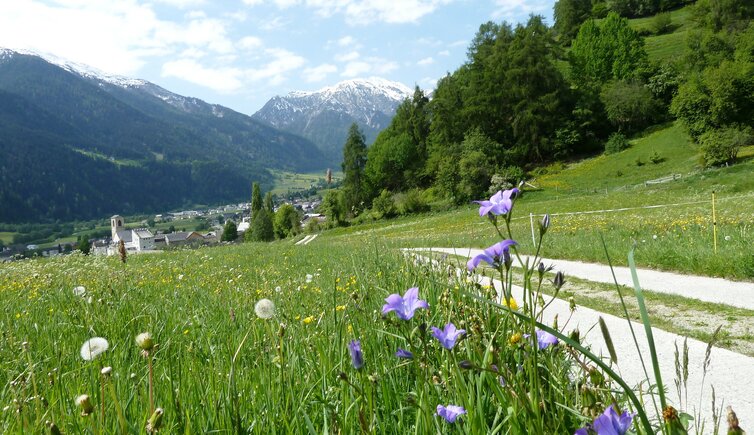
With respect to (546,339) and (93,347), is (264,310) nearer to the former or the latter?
(93,347)

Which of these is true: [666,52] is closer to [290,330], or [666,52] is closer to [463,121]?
[463,121]

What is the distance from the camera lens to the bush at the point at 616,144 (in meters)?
47.5

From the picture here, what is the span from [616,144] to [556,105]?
9.01 meters

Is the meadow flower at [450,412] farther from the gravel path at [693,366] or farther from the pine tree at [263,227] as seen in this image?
the pine tree at [263,227]

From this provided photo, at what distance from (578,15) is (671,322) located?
326 ft

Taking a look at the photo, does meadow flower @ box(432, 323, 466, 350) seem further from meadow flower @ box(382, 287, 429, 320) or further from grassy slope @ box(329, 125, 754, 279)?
grassy slope @ box(329, 125, 754, 279)

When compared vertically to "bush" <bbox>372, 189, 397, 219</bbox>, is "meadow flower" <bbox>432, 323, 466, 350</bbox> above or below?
above

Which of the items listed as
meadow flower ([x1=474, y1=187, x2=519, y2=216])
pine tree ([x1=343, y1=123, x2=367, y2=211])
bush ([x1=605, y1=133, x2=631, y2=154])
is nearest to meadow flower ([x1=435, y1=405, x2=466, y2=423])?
meadow flower ([x1=474, y1=187, x2=519, y2=216])

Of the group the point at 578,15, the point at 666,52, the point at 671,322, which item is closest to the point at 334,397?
the point at 671,322

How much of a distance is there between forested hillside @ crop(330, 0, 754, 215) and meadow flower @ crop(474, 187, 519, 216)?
1444 inches

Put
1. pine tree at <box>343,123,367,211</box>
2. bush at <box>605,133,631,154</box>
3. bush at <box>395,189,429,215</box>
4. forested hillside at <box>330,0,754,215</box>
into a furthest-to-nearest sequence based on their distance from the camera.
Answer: pine tree at <box>343,123,367,211</box> < bush at <box>395,189,429,215</box> < bush at <box>605,133,631,154</box> < forested hillside at <box>330,0,754,215</box>

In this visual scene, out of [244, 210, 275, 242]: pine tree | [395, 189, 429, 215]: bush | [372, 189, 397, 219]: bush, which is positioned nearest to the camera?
[395, 189, 429, 215]: bush

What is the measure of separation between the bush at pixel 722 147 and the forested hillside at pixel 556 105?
72 mm

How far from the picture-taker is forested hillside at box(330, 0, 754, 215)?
41.8 m
